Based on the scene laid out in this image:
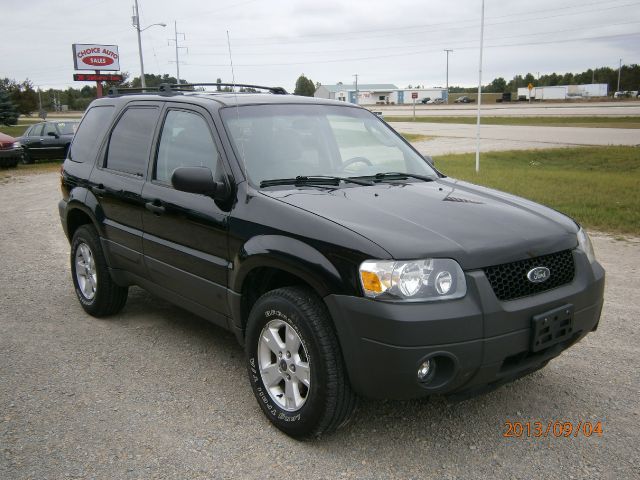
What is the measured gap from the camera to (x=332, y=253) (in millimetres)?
3025

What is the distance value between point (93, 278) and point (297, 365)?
9.44 ft

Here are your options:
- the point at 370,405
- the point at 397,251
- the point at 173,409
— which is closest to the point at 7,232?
the point at 173,409

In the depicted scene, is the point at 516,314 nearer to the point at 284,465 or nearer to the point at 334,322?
the point at 334,322

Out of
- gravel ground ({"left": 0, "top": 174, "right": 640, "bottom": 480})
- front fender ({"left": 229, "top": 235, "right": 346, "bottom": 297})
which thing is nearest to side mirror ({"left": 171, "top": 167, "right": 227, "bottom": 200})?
front fender ({"left": 229, "top": 235, "right": 346, "bottom": 297})

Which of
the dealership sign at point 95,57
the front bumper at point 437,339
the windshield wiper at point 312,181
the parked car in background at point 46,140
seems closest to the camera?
the front bumper at point 437,339

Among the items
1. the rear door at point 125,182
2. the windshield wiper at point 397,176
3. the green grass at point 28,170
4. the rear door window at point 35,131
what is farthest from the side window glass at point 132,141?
the rear door window at point 35,131

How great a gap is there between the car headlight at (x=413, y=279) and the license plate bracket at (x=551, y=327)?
44 centimetres

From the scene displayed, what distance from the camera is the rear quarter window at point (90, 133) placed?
5.28 metres

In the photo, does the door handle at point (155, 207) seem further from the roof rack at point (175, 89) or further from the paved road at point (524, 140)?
the paved road at point (524, 140)

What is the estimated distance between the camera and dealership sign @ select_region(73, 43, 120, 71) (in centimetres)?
4606

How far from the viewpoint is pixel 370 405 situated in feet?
12.3

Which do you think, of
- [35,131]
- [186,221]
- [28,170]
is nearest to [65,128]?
[35,131]

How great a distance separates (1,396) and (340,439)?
219cm
